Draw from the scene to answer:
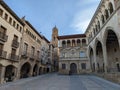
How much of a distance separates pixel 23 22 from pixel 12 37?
5.29 m

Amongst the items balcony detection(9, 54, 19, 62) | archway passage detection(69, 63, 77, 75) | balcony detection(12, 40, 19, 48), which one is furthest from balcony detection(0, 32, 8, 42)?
archway passage detection(69, 63, 77, 75)

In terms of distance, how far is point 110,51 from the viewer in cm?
2578

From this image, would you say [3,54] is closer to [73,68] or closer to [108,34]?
[108,34]

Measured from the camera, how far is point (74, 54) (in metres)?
34.2

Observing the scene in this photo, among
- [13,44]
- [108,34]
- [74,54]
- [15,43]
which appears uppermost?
[108,34]

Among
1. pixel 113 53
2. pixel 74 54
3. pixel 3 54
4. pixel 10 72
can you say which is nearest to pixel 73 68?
pixel 74 54

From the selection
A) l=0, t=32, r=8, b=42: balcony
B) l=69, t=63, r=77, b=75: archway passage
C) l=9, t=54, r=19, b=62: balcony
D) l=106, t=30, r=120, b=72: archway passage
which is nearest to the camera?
l=0, t=32, r=8, b=42: balcony

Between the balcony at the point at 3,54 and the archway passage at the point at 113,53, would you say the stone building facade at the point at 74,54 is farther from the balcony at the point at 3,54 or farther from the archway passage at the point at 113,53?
the balcony at the point at 3,54

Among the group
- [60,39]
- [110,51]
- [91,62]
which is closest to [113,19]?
[110,51]

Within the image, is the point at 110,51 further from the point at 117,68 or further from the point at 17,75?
the point at 17,75

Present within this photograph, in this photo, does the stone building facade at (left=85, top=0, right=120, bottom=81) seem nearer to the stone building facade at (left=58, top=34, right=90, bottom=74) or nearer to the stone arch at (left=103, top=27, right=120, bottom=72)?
the stone arch at (left=103, top=27, right=120, bottom=72)

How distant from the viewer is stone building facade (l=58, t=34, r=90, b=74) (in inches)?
1298

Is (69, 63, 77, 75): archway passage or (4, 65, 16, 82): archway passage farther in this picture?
(69, 63, 77, 75): archway passage

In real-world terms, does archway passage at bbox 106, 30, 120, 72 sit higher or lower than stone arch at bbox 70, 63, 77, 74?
higher
